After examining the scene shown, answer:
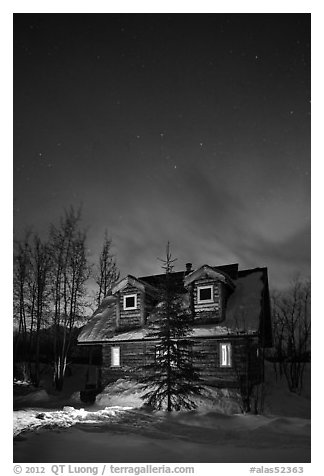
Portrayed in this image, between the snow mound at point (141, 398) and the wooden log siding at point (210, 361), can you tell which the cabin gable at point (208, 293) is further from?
the snow mound at point (141, 398)

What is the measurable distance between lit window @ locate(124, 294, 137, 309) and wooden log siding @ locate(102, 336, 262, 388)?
119 centimetres

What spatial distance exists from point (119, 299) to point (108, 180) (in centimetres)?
589

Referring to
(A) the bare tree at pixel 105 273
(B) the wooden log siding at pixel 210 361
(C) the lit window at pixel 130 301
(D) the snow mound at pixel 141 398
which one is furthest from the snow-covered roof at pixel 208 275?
(A) the bare tree at pixel 105 273

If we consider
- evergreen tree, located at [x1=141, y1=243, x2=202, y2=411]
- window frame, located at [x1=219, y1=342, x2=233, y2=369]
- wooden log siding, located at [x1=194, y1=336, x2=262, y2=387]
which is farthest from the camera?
window frame, located at [x1=219, y1=342, x2=233, y2=369]

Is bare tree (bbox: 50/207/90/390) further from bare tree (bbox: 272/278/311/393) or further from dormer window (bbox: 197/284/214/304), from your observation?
bare tree (bbox: 272/278/311/393)

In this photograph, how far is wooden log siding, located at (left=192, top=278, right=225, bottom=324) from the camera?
11766 millimetres

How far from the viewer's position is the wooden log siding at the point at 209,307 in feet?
38.6

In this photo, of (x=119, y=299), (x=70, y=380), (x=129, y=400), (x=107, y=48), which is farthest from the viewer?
(x=70, y=380)

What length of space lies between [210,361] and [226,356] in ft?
1.84

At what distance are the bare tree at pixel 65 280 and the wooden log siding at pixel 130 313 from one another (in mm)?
2010

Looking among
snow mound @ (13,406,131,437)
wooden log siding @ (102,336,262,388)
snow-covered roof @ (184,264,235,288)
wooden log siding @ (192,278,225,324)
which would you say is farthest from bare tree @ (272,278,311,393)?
snow mound @ (13,406,131,437)
